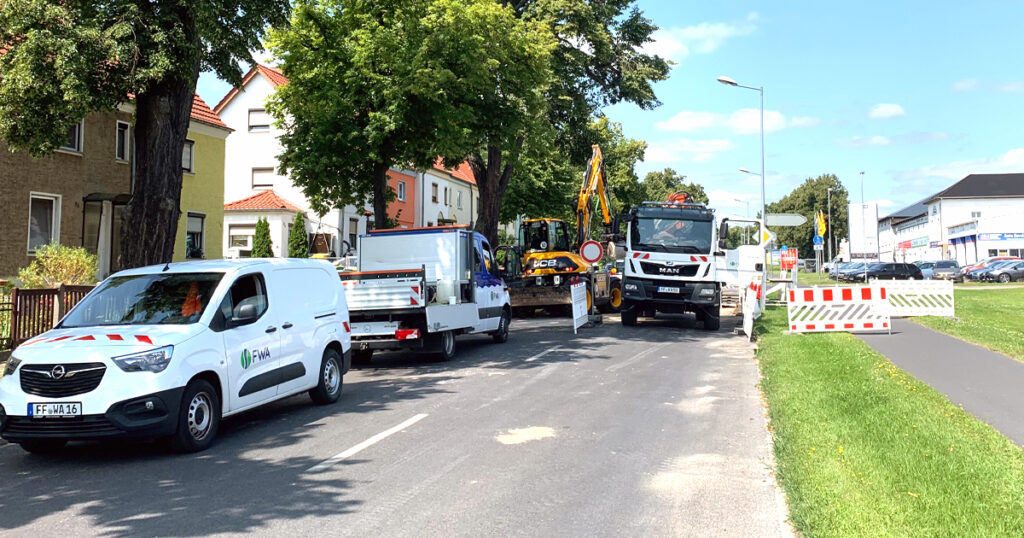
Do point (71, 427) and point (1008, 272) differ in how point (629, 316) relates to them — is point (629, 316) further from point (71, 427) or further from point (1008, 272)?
point (1008, 272)

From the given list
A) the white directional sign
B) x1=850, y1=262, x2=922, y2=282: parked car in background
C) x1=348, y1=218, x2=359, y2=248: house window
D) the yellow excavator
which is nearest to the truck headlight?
the yellow excavator

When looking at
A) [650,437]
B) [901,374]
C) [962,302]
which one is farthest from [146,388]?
[962,302]

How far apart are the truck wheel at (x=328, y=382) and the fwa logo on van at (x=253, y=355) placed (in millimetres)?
1221

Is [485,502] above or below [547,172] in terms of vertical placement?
below

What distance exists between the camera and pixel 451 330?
1362 cm

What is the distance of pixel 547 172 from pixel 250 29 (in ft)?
115

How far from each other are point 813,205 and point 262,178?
259 ft

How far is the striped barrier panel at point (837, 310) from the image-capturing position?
16672mm

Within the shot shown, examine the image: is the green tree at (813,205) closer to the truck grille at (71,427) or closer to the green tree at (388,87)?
the green tree at (388,87)

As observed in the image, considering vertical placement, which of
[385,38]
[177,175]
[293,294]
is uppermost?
[385,38]

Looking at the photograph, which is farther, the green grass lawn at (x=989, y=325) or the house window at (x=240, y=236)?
the house window at (x=240, y=236)

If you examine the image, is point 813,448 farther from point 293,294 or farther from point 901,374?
point 293,294

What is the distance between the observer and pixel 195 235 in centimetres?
2659

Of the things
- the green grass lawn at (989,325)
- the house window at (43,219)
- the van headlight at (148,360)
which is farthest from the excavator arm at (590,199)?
the van headlight at (148,360)
